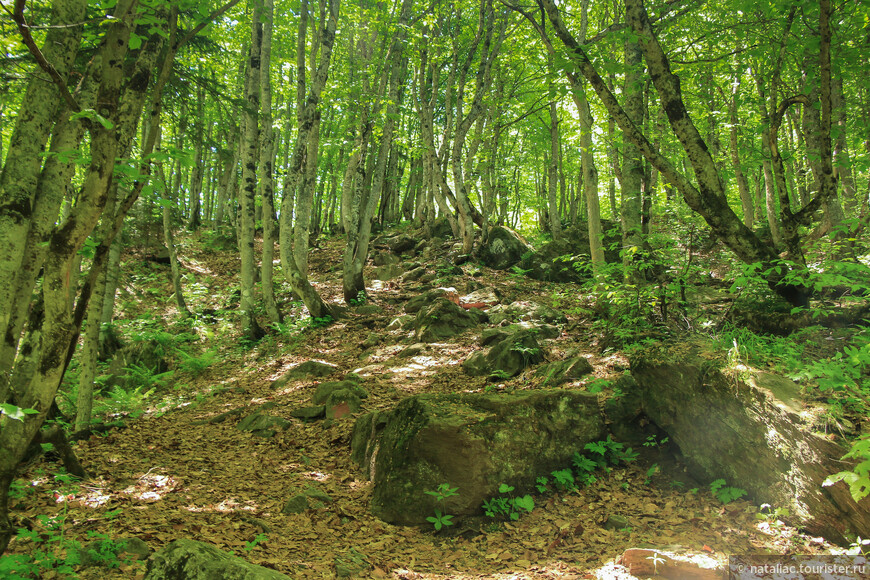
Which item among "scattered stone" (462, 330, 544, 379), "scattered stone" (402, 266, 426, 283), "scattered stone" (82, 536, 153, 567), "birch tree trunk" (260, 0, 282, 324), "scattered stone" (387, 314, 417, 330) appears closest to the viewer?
"scattered stone" (82, 536, 153, 567)

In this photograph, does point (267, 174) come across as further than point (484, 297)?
No

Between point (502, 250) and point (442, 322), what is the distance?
624 cm

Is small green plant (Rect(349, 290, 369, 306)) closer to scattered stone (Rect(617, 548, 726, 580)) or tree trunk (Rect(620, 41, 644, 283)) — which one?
tree trunk (Rect(620, 41, 644, 283))

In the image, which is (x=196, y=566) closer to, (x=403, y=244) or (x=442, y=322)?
(x=442, y=322)

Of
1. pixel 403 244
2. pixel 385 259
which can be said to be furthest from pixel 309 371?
pixel 403 244

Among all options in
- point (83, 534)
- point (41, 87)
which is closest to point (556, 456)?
point (83, 534)

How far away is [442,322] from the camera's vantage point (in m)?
9.55

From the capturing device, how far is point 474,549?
383 centimetres

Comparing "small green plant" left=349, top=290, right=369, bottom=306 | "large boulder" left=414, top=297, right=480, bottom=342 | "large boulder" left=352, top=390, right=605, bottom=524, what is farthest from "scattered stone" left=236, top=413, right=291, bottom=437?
"small green plant" left=349, top=290, right=369, bottom=306

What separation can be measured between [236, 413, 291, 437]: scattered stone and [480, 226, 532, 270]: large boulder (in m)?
9.88

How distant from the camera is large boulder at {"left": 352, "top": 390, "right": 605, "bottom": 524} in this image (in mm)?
4258

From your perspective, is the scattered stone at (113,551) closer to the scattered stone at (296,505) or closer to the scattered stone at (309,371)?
the scattered stone at (296,505)

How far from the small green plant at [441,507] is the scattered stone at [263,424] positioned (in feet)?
9.61

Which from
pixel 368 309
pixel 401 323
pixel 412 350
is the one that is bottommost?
pixel 412 350
